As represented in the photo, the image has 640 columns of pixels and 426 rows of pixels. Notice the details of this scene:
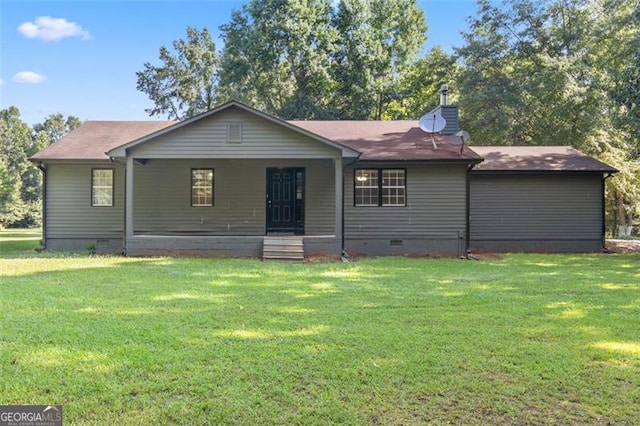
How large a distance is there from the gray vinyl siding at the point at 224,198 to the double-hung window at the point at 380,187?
36.3 inches

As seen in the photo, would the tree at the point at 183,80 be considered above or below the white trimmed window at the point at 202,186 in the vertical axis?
above

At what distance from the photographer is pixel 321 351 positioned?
376 cm

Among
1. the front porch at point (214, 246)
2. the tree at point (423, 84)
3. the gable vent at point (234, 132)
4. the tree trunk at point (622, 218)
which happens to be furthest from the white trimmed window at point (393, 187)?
the tree trunk at point (622, 218)

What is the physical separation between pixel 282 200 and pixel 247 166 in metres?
1.59

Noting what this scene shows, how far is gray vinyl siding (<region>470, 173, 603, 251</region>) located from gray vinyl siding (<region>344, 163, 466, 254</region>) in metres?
1.49

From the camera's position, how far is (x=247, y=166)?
13.3 metres

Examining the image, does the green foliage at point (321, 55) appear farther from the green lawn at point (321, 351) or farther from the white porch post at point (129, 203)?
the green lawn at point (321, 351)

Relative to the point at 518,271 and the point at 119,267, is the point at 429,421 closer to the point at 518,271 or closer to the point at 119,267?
the point at 518,271

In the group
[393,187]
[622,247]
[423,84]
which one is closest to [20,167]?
[423,84]

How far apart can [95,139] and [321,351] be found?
43.8 ft

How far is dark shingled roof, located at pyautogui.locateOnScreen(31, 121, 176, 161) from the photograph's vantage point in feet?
41.4

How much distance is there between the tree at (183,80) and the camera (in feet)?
115

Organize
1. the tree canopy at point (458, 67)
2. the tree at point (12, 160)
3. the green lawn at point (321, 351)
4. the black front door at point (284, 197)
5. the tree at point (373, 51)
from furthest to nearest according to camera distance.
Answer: the tree at point (12, 160), the tree at point (373, 51), the tree canopy at point (458, 67), the black front door at point (284, 197), the green lawn at point (321, 351)

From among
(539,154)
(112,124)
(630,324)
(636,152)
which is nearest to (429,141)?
(539,154)
